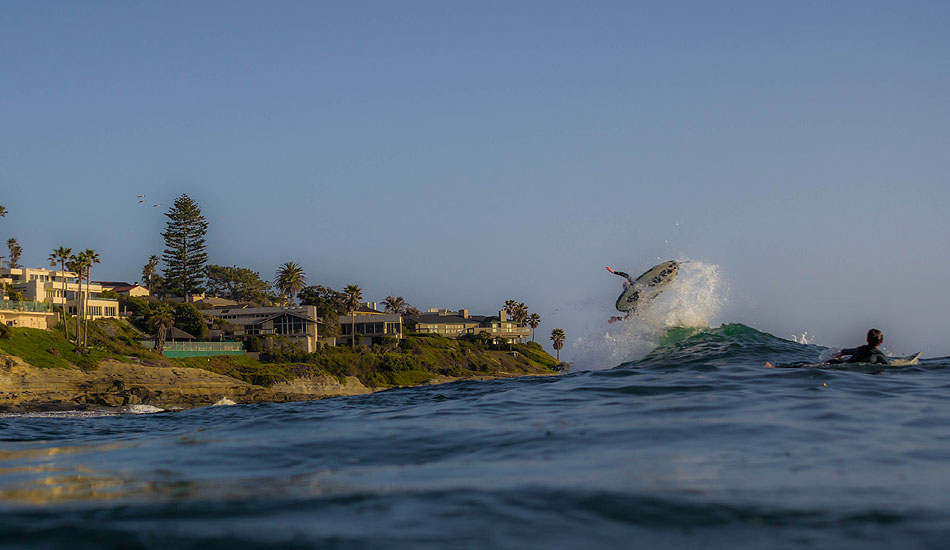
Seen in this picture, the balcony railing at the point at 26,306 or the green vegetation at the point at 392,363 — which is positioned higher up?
the balcony railing at the point at 26,306

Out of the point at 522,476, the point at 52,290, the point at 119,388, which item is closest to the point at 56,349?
the point at 119,388

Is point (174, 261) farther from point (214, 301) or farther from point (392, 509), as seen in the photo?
point (392, 509)

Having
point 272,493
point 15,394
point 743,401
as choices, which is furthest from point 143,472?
point 15,394

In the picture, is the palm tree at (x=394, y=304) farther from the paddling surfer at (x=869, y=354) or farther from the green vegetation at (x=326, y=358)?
the paddling surfer at (x=869, y=354)

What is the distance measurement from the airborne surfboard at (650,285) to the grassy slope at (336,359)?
2097 inches

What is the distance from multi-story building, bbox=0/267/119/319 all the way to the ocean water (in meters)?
83.4

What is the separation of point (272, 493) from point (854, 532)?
12.7ft

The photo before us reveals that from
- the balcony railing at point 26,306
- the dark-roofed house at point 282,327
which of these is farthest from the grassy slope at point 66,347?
the dark-roofed house at point 282,327

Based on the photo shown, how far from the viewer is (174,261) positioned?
109 meters

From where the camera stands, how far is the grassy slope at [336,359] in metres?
67.6

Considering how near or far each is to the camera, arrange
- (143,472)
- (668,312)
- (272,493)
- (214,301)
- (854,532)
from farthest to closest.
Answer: (214,301) → (668,312) → (143,472) → (272,493) → (854,532)

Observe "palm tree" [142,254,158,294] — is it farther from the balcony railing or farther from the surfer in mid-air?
the surfer in mid-air

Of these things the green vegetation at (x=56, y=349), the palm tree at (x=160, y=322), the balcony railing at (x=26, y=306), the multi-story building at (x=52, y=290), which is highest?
the multi-story building at (x=52, y=290)

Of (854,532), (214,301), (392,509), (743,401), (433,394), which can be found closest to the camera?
(854,532)
